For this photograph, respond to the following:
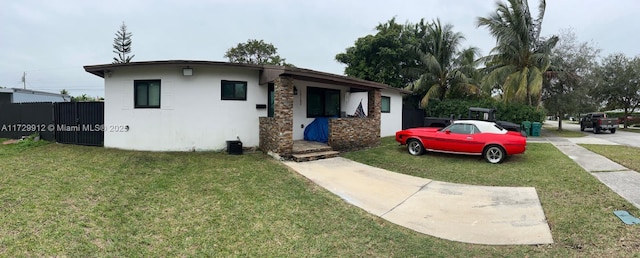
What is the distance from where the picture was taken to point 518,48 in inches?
703

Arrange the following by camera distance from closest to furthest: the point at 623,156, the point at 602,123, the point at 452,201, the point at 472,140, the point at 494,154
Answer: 1. the point at 452,201
2. the point at 494,154
3. the point at 472,140
4. the point at 623,156
5. the point at 602,123

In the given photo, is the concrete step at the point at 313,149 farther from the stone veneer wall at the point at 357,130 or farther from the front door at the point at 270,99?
the front door at the point at 270,99

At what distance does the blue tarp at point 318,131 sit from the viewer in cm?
1041

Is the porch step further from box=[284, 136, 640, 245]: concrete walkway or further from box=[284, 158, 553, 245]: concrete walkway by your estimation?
box=[284, 158, 553, 245]: concrete walkway

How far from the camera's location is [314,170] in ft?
23.7

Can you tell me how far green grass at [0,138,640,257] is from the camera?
3.47 meters

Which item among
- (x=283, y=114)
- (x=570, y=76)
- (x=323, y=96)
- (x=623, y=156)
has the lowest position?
(x=623, y=156)

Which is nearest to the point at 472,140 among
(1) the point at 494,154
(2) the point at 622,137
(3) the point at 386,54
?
(1) the point at 494,154

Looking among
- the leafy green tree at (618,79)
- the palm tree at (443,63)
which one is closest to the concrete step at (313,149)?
the palm tree at (443,63)

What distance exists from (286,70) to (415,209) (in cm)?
494

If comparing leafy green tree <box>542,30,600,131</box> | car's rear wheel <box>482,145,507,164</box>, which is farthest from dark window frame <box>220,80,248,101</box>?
leafy green tree <box>542,30,600,131</box>

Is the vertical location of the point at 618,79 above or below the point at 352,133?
above

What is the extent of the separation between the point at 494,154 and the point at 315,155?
5002 millimetres

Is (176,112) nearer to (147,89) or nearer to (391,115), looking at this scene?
(147,89)
